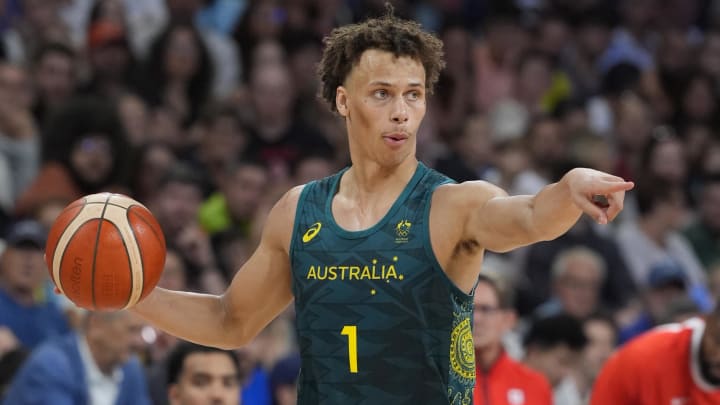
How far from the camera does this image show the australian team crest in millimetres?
4328

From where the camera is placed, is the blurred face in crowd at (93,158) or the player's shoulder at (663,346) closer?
the player's shoulder at (663,346)

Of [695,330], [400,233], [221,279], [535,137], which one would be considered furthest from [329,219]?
[535,137]

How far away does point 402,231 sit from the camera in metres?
4.34

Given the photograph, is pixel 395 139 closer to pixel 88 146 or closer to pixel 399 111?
pixel 399 111

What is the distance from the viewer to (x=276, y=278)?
4.72 metres

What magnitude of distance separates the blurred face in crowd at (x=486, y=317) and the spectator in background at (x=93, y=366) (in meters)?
1.87

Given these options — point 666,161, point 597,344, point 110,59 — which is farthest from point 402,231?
point 666,161

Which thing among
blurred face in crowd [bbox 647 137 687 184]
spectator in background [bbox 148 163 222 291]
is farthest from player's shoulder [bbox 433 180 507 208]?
blurred face in crowd [bbox 647 137 687 184]

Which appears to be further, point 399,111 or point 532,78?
point 532,78

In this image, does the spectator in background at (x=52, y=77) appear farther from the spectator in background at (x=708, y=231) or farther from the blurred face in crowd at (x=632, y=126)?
the spectator in background at (x=708, y=231)

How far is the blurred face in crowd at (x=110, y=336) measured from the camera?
291 inches

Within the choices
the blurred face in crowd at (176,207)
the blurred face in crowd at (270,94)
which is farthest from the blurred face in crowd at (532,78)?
the blurred face in crowd at (176,207)

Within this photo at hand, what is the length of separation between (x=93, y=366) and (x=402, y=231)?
3606 millimetres

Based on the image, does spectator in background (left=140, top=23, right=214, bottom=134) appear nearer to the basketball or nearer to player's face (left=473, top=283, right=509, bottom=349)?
player's face (left=473, top=283, right=509, bottom=349)
